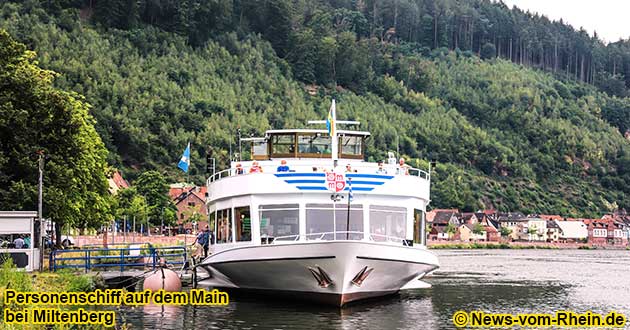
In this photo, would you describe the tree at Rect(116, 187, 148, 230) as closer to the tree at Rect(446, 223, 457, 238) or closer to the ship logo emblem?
the ship logo emblem

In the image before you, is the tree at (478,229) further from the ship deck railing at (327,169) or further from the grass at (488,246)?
the ship deck railing at (327,169)

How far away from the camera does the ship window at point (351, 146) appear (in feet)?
151

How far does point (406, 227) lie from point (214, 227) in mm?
9900

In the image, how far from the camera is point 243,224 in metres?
42.3

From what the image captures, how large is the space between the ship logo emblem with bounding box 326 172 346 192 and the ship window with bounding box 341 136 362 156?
6060mm

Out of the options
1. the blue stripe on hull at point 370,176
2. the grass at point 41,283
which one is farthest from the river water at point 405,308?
the blue stripe on hull at point 370,176

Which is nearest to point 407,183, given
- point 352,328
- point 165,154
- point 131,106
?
point 352,328

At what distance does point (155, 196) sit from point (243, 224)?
83.7 m

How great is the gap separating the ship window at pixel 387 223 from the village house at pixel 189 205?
95087 mm

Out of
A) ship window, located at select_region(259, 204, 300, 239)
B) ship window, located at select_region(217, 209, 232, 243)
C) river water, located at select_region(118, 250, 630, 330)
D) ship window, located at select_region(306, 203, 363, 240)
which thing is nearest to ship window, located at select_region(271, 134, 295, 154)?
ship window, located at select_region(217, 209, 232, 243)

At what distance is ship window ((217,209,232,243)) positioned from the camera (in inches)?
1722

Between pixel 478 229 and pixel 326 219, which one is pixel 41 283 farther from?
pixel 478 229

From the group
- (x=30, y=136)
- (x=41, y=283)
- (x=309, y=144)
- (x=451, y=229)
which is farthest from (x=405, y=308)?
(x=451, y=229)

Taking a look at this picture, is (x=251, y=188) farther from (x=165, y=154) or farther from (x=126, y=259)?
(x=165, y=154)
